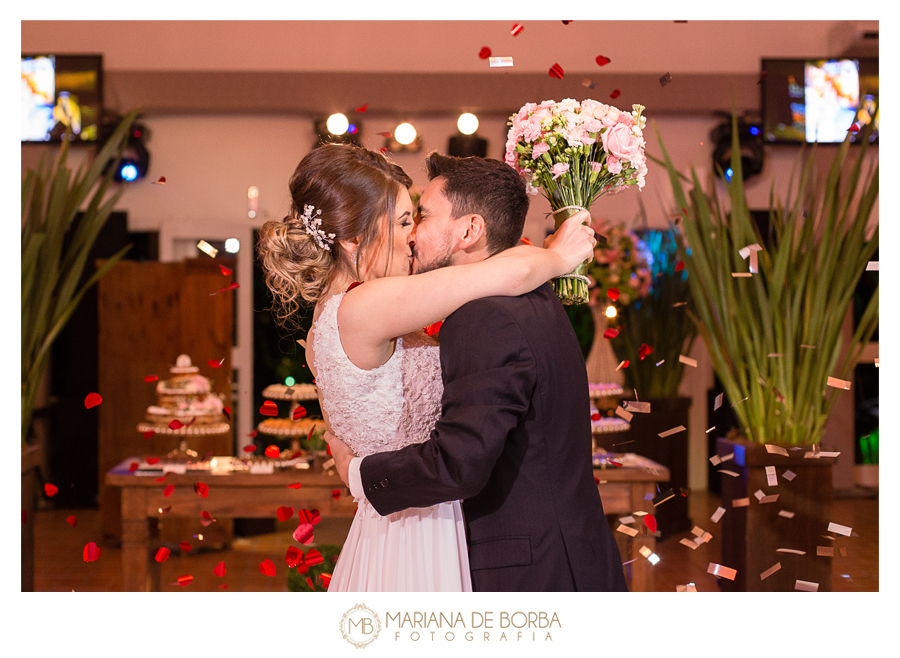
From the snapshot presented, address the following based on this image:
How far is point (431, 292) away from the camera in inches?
59.5

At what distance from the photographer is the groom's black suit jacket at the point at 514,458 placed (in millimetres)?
1455

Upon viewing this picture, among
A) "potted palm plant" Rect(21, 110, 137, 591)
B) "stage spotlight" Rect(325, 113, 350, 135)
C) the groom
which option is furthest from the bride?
"stage spotlight" Rect(325, 113, 350, 135)

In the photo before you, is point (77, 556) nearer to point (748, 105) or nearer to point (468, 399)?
point (468, 399)

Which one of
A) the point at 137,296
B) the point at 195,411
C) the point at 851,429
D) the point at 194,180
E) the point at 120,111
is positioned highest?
the point at 120,111

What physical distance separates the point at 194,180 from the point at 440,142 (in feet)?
6.58

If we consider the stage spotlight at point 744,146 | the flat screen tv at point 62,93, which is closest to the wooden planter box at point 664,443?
the stage spotlight at point 744,146

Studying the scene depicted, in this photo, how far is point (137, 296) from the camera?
509cm

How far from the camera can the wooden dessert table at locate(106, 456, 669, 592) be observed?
3273 mm

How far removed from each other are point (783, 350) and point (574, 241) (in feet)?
6.20

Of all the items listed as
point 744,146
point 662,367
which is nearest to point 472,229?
point 662,367
